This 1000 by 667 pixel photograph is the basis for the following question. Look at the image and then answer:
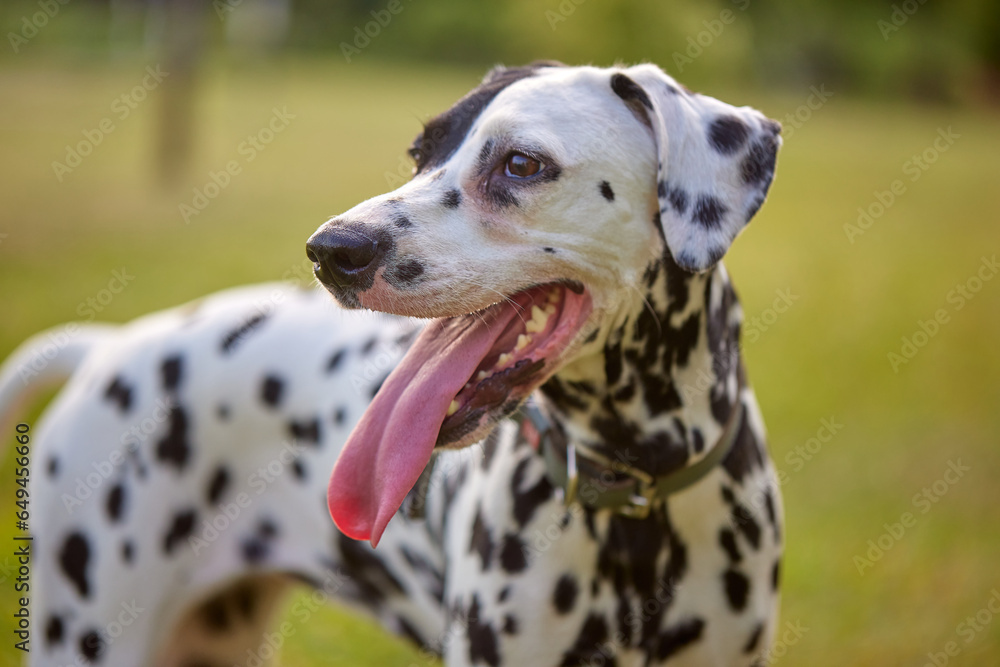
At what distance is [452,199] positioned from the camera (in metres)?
2.19

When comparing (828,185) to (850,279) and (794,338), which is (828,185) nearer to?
(850,279)

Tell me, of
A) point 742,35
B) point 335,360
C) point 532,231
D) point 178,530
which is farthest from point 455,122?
point 742,35

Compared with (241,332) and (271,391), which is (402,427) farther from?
(241,332)

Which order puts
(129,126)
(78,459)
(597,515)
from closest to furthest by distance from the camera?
(597,515), (78,459), (129,126)

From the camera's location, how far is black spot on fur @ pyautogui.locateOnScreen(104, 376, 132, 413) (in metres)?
2.91

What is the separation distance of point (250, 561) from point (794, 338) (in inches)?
271

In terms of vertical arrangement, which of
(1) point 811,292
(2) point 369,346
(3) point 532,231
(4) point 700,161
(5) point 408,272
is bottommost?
(1) point 811,292

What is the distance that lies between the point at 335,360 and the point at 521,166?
1096 millimetres

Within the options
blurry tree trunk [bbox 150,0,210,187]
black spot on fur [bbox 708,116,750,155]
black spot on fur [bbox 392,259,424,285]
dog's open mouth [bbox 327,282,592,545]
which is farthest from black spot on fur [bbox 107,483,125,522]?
blurry tree trunk [bbox 150,0,210,187]

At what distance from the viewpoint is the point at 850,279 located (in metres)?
11.1

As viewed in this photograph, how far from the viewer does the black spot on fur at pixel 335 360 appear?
293cm

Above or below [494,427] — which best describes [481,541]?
below

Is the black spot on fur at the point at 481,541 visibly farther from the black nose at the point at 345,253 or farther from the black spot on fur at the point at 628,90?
the black spot on fur at the point at 628,90

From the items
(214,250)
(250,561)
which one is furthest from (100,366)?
(214,250)
